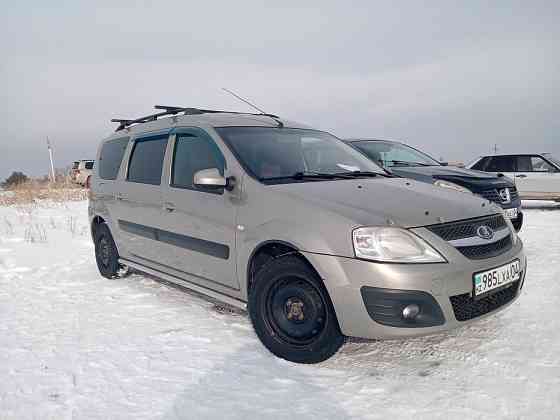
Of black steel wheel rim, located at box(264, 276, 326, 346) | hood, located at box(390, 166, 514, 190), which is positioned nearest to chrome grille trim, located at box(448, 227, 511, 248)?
black steel wheel rim, located at box(264, 276, 326, 346)

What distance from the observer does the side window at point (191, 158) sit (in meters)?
3.53

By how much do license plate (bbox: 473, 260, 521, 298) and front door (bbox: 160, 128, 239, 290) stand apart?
165 cm

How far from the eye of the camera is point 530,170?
1180cm

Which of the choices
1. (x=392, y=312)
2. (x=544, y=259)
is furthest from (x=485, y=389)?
(x=544, y=259)

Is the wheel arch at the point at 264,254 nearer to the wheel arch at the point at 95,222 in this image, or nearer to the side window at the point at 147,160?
the side window at the point at 147,160

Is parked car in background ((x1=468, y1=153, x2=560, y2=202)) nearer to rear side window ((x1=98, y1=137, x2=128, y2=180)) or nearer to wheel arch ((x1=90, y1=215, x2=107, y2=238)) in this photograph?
rear side window ((x1=98, y1=137, x2=128, y2=180))

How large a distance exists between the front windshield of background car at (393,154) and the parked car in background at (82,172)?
1644cm

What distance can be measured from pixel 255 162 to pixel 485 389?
6.95ft

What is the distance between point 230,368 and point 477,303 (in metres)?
1.62

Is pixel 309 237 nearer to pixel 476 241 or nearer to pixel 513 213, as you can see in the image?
pixel 476 241

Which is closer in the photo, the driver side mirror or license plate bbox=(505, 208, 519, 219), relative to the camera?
the driver side mirror

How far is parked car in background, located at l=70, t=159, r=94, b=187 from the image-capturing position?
20969 millimetres

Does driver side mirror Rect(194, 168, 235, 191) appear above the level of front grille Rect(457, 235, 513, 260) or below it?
above

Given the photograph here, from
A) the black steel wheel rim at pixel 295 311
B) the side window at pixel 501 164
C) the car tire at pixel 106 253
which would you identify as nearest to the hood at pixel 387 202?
the black steel wheel rim at pixel 295 311
